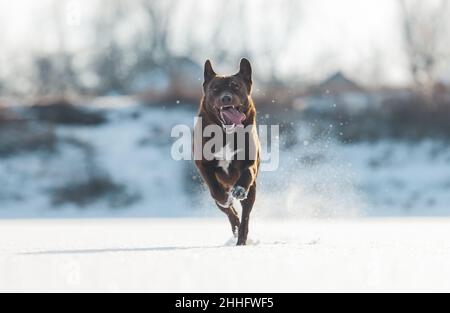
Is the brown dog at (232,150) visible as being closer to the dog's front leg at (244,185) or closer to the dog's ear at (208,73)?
the dog's front leg at (244,185)

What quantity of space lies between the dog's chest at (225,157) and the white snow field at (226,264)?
1.90 ft

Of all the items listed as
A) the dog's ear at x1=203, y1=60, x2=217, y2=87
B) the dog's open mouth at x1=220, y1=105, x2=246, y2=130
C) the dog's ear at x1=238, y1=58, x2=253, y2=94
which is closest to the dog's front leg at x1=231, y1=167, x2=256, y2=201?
the dog's open mouth at x1=220, y1=105, x2=246, y2=130

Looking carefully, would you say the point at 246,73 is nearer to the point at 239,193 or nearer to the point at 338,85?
the point at 239,193

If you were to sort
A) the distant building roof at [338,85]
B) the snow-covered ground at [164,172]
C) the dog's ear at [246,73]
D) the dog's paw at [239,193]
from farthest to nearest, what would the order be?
1. the distant building roof at [338,85]
2. the snow-covered ground at [164,172]
3. the dog's ear at [246,73]
4. the dog's paw at [239,193]

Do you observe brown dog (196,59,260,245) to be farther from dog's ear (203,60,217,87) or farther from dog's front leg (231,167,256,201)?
dog's ear (203,60,217,87)

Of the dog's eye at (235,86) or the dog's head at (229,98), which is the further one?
the dog's eye at (235,86)

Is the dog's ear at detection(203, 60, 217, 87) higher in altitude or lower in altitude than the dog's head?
higher

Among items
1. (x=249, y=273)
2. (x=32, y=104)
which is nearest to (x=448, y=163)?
(x=32, y=104)

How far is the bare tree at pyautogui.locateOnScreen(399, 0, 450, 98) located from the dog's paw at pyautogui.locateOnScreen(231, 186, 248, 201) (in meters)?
16.1

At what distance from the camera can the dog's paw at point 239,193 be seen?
6.52 m

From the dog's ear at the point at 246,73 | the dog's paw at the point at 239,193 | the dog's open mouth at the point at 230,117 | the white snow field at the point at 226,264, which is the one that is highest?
the dog's ear at the point at 246,73

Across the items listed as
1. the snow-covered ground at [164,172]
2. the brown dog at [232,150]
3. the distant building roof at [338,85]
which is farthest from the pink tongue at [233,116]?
the distant building roof at [338,85]

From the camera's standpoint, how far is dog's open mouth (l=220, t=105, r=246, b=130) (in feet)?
22.4

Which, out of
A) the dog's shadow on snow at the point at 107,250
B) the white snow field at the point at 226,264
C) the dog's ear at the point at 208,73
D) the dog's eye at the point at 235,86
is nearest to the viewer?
the white snow field at the point at 226,264
